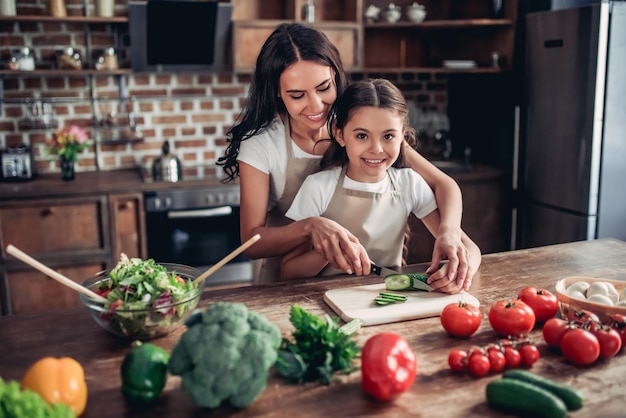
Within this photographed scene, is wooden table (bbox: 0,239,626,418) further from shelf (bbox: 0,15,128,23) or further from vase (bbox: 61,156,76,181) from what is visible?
shelf (bbox: 0,15,128,23)

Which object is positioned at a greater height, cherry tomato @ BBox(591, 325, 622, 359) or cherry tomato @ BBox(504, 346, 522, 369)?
cherry tomato @ BBox(591, 325, 622, 359)

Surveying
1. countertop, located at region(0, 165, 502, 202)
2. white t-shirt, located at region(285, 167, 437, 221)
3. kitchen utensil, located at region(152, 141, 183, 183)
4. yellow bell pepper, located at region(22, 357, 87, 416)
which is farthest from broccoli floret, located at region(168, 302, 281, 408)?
kitchen utensil, located at region(152, 141, 183, 183)

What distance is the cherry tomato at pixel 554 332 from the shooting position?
135 centimetres

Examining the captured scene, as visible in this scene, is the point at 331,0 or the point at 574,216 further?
the point at 331,0

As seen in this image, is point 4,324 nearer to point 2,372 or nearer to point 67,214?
point 2,372

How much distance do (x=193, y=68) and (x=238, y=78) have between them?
35 centimetres

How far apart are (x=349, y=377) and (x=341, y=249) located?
528mm

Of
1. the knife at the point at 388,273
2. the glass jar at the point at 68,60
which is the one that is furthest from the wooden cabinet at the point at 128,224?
the knife at the point at 388,273

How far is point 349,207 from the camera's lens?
202cm

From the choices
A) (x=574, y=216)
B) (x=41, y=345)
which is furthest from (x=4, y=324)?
(x=574, y=216)

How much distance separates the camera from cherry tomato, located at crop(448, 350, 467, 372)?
127 cm

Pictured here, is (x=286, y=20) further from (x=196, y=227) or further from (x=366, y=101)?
(x=366, y=101)

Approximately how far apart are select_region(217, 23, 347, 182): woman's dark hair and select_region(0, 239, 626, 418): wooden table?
Answer: 60cm

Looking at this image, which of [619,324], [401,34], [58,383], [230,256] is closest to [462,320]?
[619,324]
